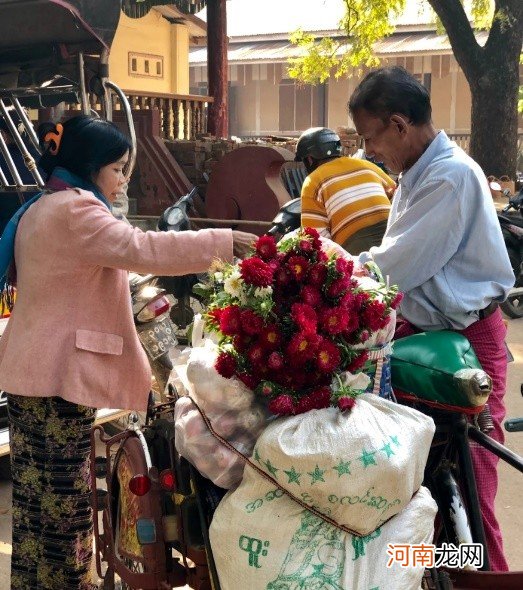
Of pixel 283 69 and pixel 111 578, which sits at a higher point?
pixel 283 69

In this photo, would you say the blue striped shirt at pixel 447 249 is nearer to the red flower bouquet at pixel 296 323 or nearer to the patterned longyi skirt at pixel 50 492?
the red flower bouquet at pixel 296 323

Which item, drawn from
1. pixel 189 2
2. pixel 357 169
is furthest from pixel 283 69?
pixel 357 169

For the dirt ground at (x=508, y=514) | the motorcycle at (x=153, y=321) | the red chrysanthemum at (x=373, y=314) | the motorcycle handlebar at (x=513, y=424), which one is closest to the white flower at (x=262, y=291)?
the red chrysanthemum at (x=373, y=314)

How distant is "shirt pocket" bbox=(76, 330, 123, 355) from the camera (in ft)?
9.78

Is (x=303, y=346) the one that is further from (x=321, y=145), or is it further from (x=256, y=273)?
(x=321, y=145)

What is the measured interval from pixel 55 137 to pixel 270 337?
131 cm

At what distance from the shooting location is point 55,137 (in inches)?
119

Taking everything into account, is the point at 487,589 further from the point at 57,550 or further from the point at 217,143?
the point at 217,143

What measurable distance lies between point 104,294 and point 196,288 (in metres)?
0.73

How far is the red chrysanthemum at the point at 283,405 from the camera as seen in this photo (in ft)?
6.77

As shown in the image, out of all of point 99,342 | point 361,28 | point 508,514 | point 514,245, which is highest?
point 361,28

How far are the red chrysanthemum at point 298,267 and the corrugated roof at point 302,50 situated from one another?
2023 cm

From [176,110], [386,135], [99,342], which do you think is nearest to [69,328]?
[99,342]

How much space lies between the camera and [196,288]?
2395 mm
